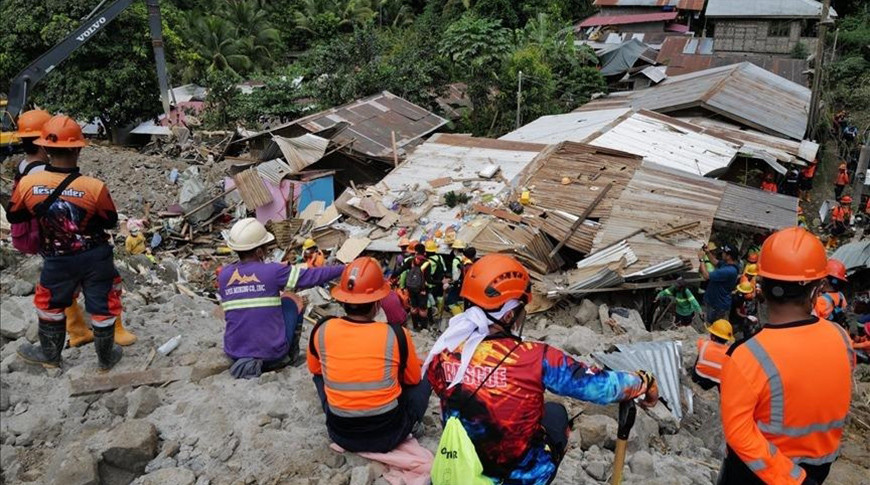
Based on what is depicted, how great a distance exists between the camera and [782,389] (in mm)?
2348

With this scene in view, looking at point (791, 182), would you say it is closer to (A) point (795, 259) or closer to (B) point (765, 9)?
(A) point (795, 259)

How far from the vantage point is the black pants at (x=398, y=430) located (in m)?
3.58

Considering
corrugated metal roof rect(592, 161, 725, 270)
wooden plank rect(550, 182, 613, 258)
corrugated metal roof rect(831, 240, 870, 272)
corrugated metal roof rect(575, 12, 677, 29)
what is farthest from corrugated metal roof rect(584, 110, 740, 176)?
corrugated metal roof rect(575, 12, 677, 29)

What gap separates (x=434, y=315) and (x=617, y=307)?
9.16ft

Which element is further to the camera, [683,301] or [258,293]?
[683,301]

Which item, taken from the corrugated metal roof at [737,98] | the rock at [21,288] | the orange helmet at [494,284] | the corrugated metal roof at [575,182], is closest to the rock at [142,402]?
the rock at [21,288]

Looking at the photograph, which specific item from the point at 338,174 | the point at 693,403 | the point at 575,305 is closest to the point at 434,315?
the point at 575,305

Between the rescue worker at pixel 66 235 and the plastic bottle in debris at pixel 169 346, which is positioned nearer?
the rescue worker at pixel 66 235

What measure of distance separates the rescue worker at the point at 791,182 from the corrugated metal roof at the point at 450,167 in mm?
5876

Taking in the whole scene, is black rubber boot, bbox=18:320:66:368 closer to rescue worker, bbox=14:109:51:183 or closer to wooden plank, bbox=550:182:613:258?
rescue worker, bbox=14:109:51:183

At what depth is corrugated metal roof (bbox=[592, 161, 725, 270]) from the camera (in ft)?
30.2

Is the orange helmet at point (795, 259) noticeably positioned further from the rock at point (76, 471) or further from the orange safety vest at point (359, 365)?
the rock at point (76, 471)

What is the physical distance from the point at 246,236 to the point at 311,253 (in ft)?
21.5

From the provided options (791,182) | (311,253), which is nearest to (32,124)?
(311,253)
